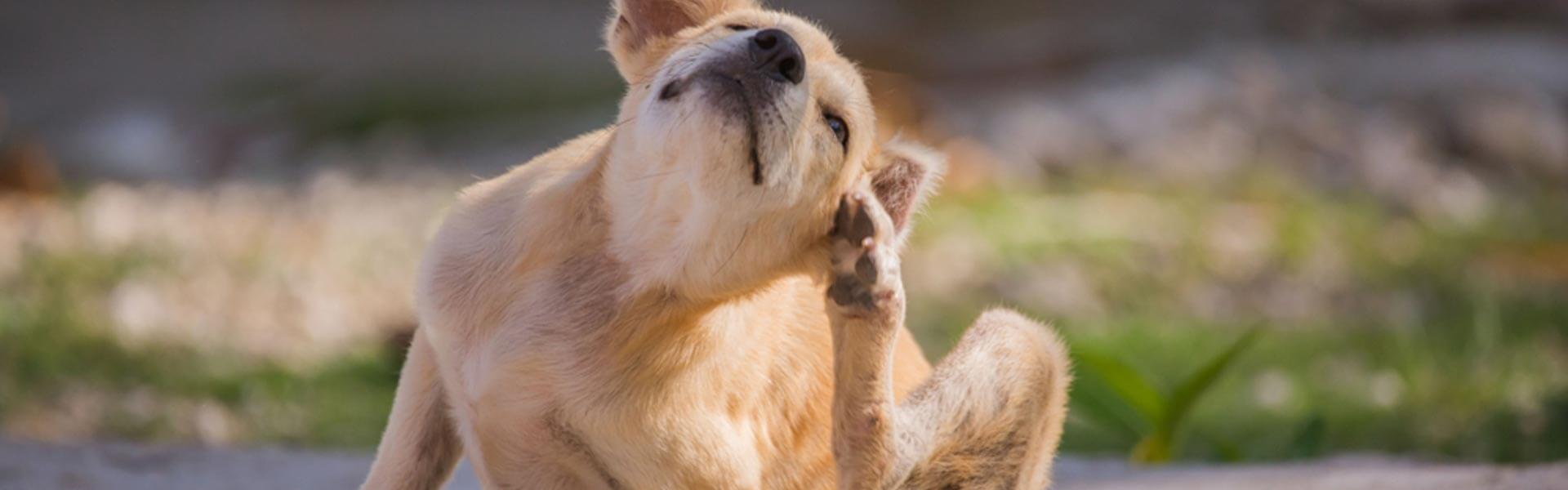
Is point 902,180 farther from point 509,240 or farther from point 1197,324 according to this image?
point 1197,324

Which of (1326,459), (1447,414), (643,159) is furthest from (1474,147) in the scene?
(643,159)

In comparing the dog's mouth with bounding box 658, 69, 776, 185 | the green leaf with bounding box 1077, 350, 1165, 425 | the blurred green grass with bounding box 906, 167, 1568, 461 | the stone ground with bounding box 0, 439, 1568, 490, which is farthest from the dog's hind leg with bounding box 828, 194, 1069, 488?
the blurred green grass with bounding box 906, 167, 1568, 461

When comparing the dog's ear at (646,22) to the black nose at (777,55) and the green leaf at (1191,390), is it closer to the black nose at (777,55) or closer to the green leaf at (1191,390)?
the black nose at (777,55)

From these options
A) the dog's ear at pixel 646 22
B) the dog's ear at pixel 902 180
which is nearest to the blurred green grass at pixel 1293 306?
the dog's ear at pixel 902 180

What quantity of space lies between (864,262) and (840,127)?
30 cm

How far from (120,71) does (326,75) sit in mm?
1585

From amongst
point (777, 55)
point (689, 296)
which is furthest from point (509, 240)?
point (777, 55)

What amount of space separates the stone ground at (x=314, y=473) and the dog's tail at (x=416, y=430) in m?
0.99

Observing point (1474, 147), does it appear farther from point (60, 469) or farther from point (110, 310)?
point (60, 469)

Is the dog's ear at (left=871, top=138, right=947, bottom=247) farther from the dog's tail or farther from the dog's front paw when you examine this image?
the dog's tail

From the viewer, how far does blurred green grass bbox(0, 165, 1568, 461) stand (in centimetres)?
541

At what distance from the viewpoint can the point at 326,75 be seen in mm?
13023

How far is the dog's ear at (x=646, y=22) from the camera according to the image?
3334 millimetres

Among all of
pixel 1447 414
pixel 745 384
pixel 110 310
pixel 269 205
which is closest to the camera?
pixel 745 384
